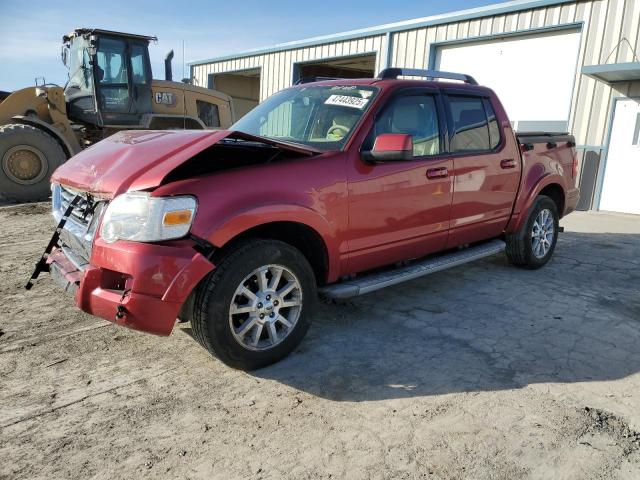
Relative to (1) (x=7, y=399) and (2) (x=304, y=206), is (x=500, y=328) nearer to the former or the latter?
(2) (x=304, y=206)

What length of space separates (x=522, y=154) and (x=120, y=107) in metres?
8.21

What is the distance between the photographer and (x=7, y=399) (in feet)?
9.16

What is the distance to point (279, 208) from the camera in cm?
307

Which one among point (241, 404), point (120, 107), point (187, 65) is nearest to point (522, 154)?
point (241, 404)

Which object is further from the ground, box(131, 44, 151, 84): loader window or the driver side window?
box(131, 44, 151, 84): loader window

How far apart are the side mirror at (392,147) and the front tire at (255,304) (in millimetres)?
948

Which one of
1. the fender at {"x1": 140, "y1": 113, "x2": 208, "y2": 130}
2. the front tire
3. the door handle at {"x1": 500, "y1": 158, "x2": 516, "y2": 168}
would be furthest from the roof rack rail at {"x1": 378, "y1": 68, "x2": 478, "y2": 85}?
the fender at {"x1": 140, "y1": 113, "x2": 208, "y2": 130}

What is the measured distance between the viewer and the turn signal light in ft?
8.91

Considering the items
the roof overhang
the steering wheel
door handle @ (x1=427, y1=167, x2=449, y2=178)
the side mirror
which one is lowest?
door handle @ (x1=427, y1=167, x2=449, y2=178)

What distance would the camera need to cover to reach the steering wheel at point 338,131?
3.71 metres

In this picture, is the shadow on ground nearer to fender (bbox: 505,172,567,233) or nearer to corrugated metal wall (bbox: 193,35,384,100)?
fender (bbox: 505,172,567,233)

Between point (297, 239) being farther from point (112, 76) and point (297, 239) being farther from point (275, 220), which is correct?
point (112, 76)

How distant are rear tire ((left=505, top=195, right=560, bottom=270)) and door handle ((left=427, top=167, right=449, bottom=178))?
1.71m

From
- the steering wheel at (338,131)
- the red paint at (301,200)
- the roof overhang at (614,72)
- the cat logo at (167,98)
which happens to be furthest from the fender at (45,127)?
the roof overhang at (614,72)
